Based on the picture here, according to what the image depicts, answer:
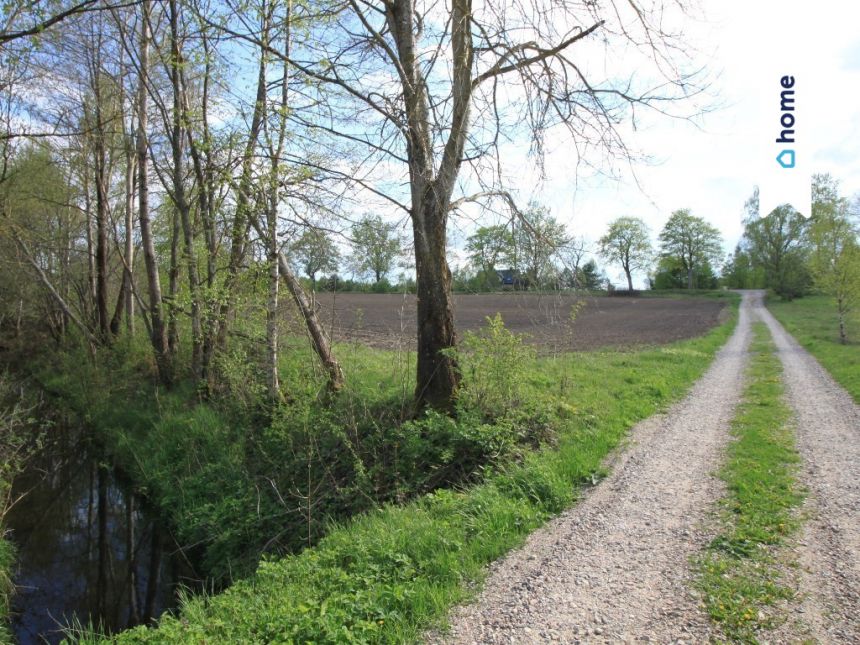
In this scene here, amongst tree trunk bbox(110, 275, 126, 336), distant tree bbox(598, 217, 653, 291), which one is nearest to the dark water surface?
tree trunk bbox(110, 275, 126, 336)

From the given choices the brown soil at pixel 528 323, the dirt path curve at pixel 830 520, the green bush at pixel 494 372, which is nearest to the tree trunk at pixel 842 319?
the brown soil at pixel 528 323

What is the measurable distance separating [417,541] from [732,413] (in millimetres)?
7647

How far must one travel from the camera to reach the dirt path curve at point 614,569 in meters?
3.65

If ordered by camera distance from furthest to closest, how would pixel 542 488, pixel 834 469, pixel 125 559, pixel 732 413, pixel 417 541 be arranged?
pixel 732 413 < pixel 125 559 < pixel 834 469 < pixel 542 488 < pixel 417 541

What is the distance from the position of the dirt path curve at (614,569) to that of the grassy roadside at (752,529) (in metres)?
0.17

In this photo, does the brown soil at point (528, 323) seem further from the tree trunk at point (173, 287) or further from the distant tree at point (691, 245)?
the distant tree at point (691, 245)

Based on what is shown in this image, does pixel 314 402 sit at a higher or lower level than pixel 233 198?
lower

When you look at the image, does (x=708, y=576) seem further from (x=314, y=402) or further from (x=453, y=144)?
(x=314, y=402)

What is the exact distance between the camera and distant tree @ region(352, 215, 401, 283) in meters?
8.97

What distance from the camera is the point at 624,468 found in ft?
22.5

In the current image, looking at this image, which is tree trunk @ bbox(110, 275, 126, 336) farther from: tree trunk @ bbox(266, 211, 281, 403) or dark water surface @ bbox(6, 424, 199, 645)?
tree trunk @ bbox(266, 211, 281, 403)

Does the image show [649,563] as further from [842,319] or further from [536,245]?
[842,319]

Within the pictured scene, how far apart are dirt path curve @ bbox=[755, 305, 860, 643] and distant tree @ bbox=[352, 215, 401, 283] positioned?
6.55 meters

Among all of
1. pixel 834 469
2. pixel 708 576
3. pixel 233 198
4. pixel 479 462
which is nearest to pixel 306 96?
pixel 233 198
